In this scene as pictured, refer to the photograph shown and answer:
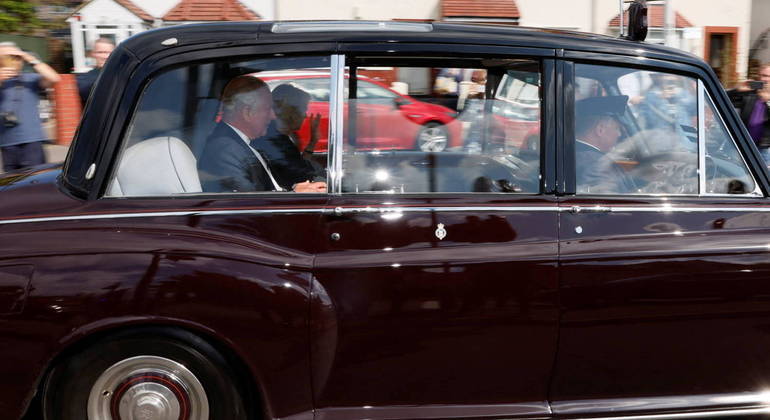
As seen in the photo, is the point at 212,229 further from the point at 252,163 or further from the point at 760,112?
the point at 760,112

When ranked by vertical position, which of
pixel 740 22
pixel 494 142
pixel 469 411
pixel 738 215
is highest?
pixel 740 22

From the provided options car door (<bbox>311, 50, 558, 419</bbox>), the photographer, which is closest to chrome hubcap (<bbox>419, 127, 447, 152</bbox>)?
car door (<bbox>311, 50, 558, 419</bbox>)

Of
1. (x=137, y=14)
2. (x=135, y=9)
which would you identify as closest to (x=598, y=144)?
(x=137, y=14)

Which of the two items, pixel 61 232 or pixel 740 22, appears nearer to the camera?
pixel 61 232

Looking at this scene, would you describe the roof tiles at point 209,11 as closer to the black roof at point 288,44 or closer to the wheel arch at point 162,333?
the black roof at point 288,44

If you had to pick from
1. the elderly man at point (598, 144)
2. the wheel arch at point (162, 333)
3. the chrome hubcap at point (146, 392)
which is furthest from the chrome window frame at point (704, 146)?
the chrome hubcap at point (146, 392)

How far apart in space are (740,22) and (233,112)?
20.3 metres

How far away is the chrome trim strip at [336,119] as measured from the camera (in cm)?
312

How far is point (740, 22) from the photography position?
67.2ft

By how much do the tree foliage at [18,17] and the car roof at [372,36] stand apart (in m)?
17.6

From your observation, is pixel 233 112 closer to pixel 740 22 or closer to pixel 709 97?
pixel 709 97

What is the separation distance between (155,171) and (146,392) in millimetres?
845

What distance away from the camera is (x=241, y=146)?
3.21 meters

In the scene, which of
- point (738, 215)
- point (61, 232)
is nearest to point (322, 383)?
point (61, 232)
